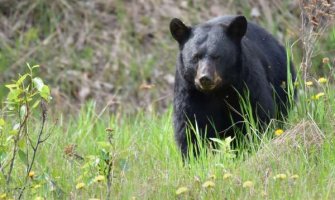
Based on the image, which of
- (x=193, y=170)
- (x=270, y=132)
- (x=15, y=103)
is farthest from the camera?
(x=270, y=132)

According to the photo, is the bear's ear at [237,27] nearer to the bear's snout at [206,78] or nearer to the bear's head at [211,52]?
the bear's head at [211,52]

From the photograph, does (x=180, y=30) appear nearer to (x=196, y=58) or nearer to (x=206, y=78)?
(x=196, y=58)

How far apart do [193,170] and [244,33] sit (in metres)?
1.45

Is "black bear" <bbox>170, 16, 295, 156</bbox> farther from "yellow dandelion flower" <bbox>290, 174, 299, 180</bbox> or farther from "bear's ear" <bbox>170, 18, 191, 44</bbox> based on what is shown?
"yellow dandelion flower" <bbox>290, 174, 299, 180</bbox>

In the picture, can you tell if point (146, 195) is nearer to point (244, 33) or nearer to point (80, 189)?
point (80, 189)

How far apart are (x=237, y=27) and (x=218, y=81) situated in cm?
50

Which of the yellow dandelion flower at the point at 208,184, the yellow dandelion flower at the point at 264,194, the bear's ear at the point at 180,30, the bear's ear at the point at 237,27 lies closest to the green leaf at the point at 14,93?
the yellow dandelion flower at the point at 208,184

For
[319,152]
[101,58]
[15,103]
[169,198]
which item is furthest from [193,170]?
[101,58]

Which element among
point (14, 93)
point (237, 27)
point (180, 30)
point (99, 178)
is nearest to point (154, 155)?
point (180, 30)

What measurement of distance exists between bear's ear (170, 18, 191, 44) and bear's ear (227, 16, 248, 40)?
34 cm

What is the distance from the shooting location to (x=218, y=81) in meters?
Answer: 7.04

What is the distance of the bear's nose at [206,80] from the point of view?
6902 mm

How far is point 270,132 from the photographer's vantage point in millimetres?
6949

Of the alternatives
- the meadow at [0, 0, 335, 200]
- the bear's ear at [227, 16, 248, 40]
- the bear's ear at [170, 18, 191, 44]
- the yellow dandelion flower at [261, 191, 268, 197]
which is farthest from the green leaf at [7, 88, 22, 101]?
the bear's ear at [227, 16, 248, 40]
